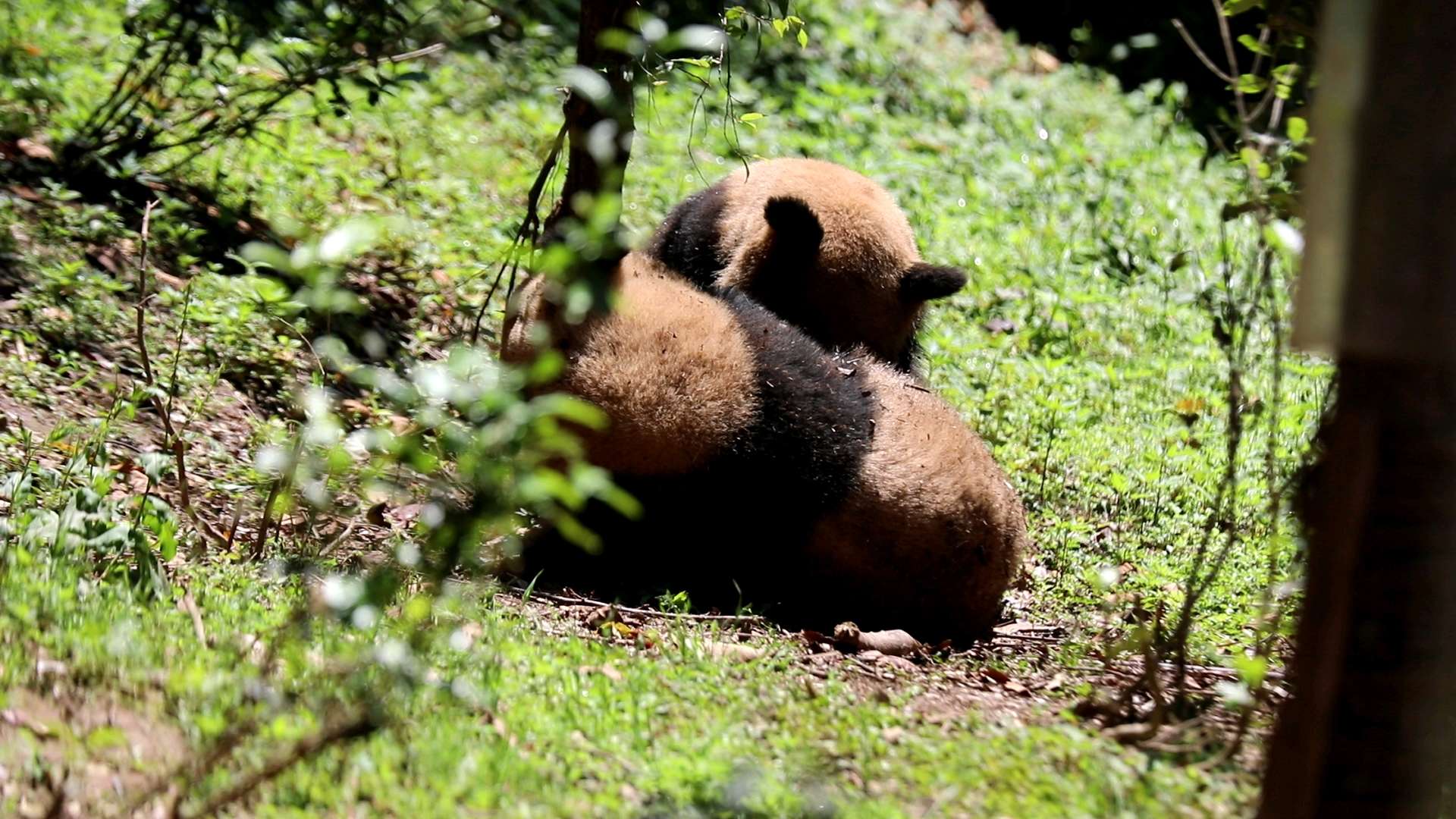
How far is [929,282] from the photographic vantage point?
18.9 feet

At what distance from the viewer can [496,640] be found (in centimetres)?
362

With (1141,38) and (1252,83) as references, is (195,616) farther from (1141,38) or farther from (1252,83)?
(1141,38)

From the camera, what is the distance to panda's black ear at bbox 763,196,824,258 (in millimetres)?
5520

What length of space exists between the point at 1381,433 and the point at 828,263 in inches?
143

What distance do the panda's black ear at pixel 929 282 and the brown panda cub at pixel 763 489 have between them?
119 cm

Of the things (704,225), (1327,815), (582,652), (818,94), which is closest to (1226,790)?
(1327,815)

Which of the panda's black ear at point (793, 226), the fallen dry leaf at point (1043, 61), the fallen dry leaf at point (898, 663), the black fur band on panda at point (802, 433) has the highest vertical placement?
the fallen dry leaf at point (1043, 61)

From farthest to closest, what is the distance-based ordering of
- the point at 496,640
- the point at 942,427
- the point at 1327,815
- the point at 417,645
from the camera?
the point at 942,427 → the point at 496,640 → the point at 417,645 → the point at 1327,815

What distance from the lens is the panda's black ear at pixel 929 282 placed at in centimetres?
575

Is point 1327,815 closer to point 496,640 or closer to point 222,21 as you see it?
point 496,640

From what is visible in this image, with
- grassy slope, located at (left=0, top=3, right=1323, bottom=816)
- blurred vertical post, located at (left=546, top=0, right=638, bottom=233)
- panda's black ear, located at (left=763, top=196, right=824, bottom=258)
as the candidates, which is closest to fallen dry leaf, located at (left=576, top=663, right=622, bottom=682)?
grassy slope, located at (left=0, top=3, right=1323, bottom=816)

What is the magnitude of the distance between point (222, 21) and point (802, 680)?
5.10 meters

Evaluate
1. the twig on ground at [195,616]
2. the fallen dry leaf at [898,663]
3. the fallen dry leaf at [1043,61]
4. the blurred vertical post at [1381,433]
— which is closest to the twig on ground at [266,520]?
the twig on ground at [195,616]

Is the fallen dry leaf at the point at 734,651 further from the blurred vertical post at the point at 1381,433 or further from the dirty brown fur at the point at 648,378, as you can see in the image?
the blurred vertical post at the point at 1381,433
